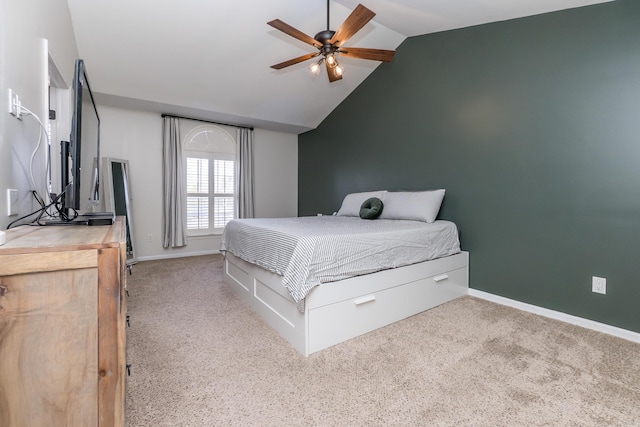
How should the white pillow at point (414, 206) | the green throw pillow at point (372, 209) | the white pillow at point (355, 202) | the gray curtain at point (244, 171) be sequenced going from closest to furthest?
the white pillow at point (414, 206) < the green throw pillow at point (372, 209) < the white pillow at point (355, 202) < the gray curtain at point (244, 171)

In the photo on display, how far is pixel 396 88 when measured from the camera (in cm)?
383

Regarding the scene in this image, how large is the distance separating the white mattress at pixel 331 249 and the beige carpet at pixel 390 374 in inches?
19.0

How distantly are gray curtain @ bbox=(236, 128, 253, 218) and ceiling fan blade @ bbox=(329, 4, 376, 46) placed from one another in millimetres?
3071

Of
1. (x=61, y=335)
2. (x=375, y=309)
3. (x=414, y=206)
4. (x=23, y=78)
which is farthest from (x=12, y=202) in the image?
(x=414, y=206)

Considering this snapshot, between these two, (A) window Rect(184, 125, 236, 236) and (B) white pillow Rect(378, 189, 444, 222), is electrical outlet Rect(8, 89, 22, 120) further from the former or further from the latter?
(A) window Rect(184, 125, 236, 236)

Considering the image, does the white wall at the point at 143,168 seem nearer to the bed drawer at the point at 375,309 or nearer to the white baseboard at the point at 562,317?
the bed drawer at the point at 375,309

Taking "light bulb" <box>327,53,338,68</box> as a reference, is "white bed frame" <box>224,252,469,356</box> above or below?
below

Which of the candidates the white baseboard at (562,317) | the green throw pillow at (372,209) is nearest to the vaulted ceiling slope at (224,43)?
the green throw pillow at (372,209)

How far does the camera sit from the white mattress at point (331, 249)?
74.2 inches

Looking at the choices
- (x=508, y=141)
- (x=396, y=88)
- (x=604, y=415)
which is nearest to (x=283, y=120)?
(x=396, y=88)

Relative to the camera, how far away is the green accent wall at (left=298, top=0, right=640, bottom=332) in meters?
2.18

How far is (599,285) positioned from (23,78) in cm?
402

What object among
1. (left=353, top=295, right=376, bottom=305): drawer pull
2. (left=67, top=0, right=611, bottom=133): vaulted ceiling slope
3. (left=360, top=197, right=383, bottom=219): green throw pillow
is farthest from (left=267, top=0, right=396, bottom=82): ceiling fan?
(left=353, top=295, right=376, bottom=305): drawer pull

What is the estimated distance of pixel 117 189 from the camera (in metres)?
4.10
